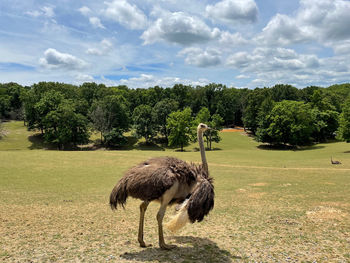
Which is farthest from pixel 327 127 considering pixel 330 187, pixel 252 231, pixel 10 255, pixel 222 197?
pixel 10 255

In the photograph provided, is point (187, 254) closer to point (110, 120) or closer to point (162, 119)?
point (110, 120)

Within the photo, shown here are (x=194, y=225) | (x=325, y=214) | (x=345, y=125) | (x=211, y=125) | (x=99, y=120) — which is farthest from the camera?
(x=99, y=120)

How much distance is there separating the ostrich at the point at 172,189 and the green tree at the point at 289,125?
55064 mm

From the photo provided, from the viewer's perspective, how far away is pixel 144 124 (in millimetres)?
64812

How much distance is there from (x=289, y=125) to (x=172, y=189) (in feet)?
189

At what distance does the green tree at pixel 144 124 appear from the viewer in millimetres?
64631

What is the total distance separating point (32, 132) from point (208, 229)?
235ft

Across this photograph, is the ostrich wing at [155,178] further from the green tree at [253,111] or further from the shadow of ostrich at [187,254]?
the green tree at [253,111]

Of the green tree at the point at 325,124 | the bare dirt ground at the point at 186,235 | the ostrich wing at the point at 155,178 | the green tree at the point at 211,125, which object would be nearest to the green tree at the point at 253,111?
the green tree at the point at 325,124

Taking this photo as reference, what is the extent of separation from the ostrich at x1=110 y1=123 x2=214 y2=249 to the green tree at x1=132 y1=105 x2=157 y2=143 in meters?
57.1

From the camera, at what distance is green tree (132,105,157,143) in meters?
64.6

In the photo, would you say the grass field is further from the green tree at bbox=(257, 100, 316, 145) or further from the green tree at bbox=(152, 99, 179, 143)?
the green tree at bbox=(152, 99, 179, 143)

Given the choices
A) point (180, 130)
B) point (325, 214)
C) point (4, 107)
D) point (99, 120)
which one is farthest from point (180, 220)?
Result: point (4, 107)

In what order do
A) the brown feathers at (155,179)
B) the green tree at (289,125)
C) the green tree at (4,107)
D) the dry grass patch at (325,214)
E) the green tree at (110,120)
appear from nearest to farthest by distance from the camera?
1. the brown feathers at (155,179)
2. the dry grass patch at (325,214)
3. the green tree at (289,125)
4. the green tree at (110,120)
5. the green tree at (4,107)
